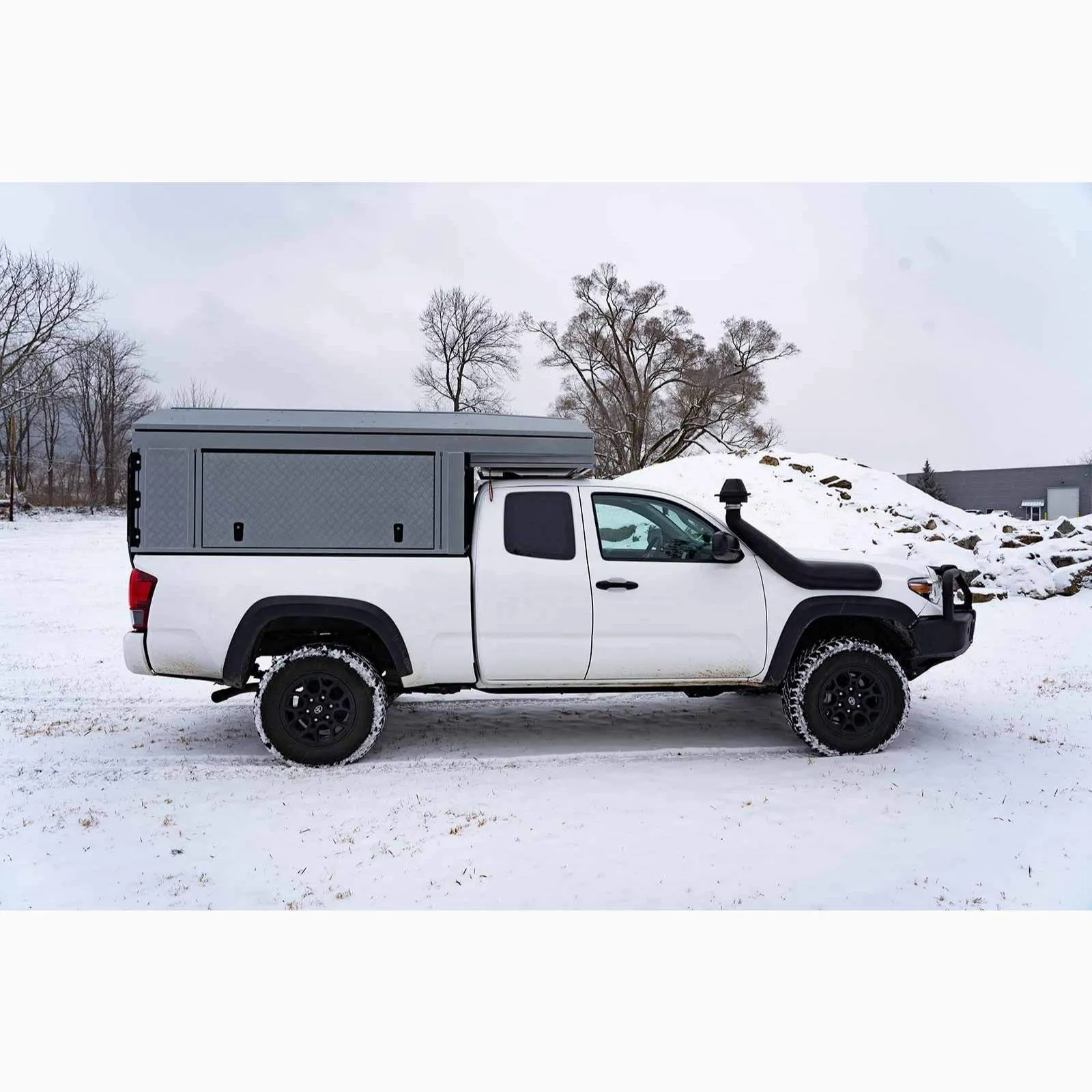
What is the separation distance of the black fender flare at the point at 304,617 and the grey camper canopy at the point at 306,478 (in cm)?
35

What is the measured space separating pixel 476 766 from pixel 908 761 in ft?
9.74

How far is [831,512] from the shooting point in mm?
→ 19844

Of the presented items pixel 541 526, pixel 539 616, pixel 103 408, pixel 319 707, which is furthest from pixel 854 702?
pixel 103 408

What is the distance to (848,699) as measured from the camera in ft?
19.0

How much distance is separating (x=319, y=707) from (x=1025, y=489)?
40491 millimetres

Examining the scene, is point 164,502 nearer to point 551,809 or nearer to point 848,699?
point 551,809

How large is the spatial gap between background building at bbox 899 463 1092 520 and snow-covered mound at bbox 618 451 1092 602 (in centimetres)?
1140

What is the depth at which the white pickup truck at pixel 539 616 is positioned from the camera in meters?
5.47

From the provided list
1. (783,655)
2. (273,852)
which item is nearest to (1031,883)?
(783,655)

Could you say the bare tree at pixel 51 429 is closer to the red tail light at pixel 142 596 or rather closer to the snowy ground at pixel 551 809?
the snowy ground at pixel 551 809

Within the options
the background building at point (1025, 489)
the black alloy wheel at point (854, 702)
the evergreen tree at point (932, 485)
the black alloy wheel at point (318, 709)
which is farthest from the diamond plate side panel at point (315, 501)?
the evergreen tree at point (932, 485)

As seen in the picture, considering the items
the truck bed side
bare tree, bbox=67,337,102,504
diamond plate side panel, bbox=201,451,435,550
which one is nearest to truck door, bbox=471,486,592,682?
the truck bed side

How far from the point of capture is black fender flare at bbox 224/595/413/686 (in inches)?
215

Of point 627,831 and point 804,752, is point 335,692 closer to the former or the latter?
point 627,831
